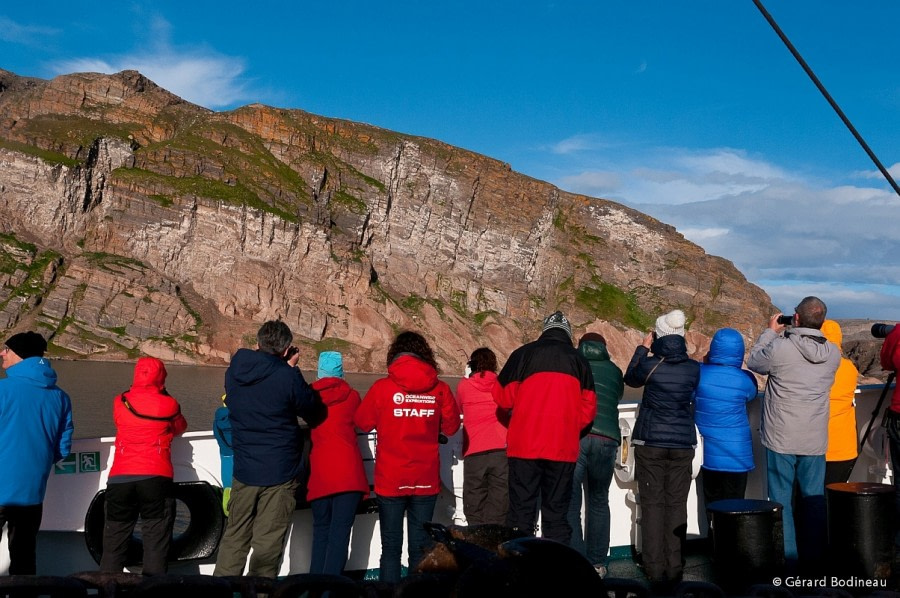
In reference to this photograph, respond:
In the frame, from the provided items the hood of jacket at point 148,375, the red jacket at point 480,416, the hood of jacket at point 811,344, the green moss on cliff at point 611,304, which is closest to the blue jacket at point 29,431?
the hood of jacket at point 148,375

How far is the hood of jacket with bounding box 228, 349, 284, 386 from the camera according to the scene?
4.67 metres

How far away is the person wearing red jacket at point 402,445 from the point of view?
4.93 m

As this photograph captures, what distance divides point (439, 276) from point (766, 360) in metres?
103

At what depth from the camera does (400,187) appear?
368ft

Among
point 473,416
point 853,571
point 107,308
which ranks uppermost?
point 107,308

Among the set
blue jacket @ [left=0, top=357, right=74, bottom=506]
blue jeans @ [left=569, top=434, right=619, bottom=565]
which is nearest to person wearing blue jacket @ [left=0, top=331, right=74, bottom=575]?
blue jacket @ [left=0, top=357, right=74, bottom=506]

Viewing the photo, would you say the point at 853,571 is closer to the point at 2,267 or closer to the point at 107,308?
the point at 107,308

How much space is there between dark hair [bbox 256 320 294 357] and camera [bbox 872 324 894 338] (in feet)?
14.6

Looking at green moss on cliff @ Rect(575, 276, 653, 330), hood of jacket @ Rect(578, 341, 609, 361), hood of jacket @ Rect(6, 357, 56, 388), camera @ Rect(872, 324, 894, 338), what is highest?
green moss on cliff @ Rect(575, 276, 653, 330)

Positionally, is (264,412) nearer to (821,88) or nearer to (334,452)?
(334,452)

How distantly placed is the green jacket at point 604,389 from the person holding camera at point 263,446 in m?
2.14

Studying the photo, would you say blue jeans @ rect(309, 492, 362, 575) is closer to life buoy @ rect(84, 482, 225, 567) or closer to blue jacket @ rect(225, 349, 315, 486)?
blue jacket @ rect(225, 349, 315, 486)

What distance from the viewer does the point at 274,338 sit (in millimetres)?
4762

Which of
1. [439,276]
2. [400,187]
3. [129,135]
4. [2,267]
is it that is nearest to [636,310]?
[439,276]
